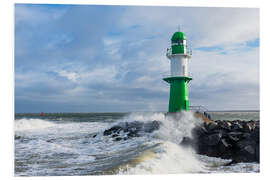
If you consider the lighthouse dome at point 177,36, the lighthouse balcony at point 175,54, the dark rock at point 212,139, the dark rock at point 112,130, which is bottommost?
the dark rock at point 112,130

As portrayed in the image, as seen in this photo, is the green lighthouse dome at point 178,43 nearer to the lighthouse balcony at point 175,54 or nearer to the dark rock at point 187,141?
the lighthouse balcony at point 175,54

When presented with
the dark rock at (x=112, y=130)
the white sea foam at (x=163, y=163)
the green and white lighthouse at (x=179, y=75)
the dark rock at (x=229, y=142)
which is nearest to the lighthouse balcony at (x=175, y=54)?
the green and white lighthouse at (x=179, y=75)

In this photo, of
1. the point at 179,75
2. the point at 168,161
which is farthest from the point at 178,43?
the point at 168,161

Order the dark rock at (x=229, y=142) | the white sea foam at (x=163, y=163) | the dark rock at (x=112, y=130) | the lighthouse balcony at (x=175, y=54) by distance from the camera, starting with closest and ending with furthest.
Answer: the white sea foam at (x=163, y=163)
the dark rock at (x=229, y=142)
the lighthouse balcony at (x=175, y=54)
the dark rock at (x=112, y=130)

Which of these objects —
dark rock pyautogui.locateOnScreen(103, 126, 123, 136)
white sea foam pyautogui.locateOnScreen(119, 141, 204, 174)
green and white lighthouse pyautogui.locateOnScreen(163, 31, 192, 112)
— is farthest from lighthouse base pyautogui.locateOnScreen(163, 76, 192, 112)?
white sea foam pyautogui.locateOnScreen(119, 141, 204, 174)

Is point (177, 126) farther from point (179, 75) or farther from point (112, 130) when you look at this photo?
point (112, 130)

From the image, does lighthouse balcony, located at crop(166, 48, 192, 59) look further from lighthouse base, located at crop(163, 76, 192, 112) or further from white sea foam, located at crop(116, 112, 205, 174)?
white sea foam, located at crop(116, 112, 205, 174)
